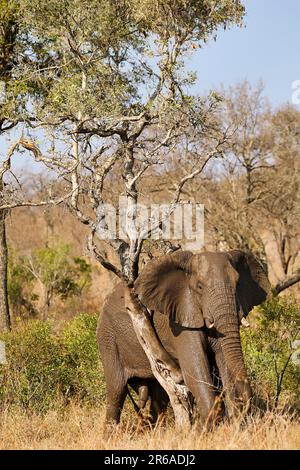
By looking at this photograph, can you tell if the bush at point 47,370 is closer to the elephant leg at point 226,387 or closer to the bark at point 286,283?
the elephant leg at point 226,387

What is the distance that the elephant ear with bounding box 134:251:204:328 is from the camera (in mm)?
8727

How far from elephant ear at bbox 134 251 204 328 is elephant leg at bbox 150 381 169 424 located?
1391 mm

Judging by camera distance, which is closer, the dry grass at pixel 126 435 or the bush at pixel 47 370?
the dry grass at pixel 126 435

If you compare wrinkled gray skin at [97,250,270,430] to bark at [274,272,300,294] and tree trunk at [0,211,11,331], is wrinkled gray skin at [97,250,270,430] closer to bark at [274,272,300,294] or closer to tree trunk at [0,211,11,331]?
tree trunk at [0,211,11,331]

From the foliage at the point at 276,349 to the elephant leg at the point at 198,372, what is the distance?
7.90 feet

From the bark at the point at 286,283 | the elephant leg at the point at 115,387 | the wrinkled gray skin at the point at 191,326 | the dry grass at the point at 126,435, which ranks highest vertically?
the bark at the point at 286,283

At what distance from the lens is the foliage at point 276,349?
432 inches

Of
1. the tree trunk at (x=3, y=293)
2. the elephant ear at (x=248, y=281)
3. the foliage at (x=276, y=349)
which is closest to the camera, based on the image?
the elephant ear at (x=248, y=281)

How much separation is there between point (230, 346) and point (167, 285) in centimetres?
105

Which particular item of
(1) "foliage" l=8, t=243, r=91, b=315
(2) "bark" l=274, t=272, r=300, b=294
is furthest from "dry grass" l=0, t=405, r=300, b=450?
(1) "foliage" l=8, t=243, r=91, b=315

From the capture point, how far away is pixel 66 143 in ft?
33.3

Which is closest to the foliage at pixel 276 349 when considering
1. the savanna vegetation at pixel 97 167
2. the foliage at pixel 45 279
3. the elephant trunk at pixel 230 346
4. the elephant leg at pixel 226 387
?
the savanna vegetation at pixel 97 167
